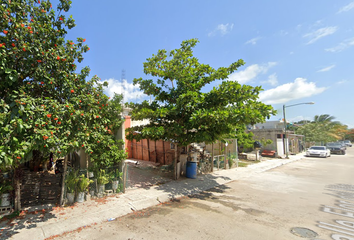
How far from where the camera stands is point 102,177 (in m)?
7.01

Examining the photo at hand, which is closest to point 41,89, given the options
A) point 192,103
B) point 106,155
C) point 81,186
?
point 106,155

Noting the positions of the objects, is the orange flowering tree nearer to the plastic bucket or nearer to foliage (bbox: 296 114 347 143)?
the plastic bucket

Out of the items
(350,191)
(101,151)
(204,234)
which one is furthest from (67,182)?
(350,191)

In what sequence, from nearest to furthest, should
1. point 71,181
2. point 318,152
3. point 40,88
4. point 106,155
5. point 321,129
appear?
1. point 40,88
2. point 71,181
3. point 106,155
4. point 318,152
5. point 321,129

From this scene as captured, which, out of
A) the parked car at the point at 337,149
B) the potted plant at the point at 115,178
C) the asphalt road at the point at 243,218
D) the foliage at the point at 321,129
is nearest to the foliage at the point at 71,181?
the potted plant at the point at 115,178

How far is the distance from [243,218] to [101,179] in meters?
5.24

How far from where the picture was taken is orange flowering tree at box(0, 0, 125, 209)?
4.23 m

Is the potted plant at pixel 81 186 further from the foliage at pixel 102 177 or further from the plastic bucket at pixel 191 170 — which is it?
the plastic bucket at pixel 191 170

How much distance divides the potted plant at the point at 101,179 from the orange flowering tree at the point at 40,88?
3.79ft

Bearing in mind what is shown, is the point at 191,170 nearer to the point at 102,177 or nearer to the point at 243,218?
the point at 243,218

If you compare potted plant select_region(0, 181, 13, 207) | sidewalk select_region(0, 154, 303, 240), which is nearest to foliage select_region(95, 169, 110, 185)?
sidewalk select_region(0, 154, 303, 240)

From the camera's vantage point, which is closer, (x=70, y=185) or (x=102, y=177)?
(x=70, y=185)

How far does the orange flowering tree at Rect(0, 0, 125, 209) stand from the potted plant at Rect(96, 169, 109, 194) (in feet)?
3.79

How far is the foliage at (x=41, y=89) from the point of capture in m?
4.23
